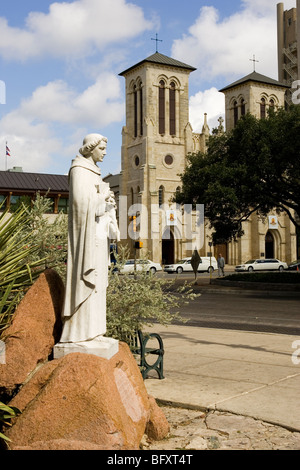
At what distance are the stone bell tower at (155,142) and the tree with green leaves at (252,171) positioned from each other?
2990 cm

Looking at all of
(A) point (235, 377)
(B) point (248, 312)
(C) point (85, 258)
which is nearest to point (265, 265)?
(B) point (248, 312)

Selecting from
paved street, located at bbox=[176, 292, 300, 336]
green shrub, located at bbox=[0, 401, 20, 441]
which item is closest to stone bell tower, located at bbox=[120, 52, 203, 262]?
paved street, located at bbox=[176, 292, 300, 336]

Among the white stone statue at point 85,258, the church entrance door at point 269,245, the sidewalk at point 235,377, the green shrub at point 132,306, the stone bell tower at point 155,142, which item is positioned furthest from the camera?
the church entrance door at point 269,245

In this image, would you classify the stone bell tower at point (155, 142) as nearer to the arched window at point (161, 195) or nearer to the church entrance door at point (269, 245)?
the arched window at point (161, 195)

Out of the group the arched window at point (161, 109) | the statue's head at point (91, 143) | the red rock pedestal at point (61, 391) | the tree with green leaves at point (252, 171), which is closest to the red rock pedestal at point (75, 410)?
the red rock pedestal at point (61, 391)

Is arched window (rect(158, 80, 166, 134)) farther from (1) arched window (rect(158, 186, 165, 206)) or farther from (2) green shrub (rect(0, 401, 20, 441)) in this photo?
(2) green shrub (rect(0, 401, 20, 441))

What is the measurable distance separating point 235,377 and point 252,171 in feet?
60.5

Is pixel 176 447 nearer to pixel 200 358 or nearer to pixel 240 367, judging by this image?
pixel 240 367

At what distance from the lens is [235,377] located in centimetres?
735

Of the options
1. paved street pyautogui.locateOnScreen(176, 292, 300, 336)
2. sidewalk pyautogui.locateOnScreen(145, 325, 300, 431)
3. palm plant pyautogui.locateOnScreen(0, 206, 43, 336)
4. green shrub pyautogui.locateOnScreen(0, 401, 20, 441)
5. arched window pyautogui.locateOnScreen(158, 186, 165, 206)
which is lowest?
paved street pyautogui.locateOnScreen(176, 292, 300, 336)

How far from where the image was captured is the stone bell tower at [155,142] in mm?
58500

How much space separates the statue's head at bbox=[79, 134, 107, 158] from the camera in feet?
16.9

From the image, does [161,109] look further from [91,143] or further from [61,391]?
[61,391]
